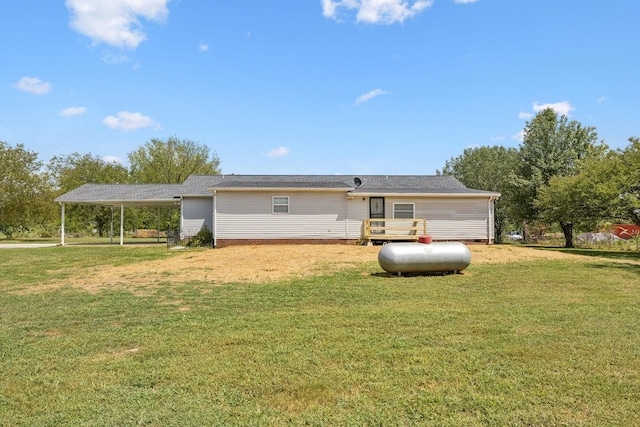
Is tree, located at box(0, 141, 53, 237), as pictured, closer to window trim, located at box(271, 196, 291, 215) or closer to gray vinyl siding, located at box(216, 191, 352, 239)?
gray vinyl siding, located at box(216, 191, 352, 239)

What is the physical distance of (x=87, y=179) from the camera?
143 feet

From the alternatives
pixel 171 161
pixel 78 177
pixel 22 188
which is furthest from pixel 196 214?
pixel 78 177

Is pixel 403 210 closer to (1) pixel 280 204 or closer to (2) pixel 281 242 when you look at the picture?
(1) pixel 280 204

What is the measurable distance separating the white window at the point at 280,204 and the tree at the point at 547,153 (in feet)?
58.6

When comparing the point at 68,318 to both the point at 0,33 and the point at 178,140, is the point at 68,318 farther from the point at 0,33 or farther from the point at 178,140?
the point at 178,140

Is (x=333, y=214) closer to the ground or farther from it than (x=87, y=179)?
closer to the ground

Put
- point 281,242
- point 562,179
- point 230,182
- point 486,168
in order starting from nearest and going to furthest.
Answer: point 281,242 < point 230,182 < point 562,179 < point 486,168

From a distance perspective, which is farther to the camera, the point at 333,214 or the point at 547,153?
the point at 547,153

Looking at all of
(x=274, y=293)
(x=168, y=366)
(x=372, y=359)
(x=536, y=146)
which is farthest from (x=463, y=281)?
(x=536, y=146)

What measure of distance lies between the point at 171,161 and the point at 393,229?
111 ft

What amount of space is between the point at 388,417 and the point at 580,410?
4.55ft

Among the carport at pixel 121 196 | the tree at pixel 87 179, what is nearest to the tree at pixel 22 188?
the tree at pixel 87 179

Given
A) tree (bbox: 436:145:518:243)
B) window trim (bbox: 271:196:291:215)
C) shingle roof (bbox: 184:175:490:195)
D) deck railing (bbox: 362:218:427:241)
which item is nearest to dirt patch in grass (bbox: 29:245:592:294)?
deck railing (bbox: 362:218:427:241)

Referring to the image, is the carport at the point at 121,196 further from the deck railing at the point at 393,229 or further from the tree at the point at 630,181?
the tree at the point at 630,181
